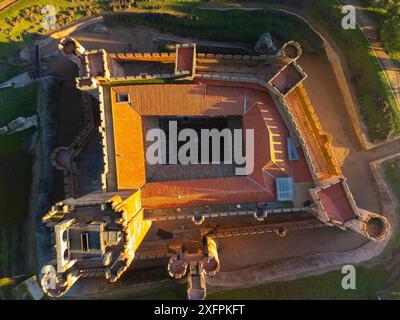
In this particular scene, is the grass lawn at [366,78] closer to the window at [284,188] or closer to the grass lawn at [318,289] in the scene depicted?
the window at [284,188]

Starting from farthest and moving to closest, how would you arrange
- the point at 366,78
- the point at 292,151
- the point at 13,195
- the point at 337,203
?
the point at 366,78, the point at 13,195, the point at 292,151, the point at 337,203

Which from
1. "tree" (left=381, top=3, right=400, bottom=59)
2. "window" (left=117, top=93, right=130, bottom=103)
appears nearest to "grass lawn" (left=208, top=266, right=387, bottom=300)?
"window" (left=117, top=93, right=130, bottom=103)

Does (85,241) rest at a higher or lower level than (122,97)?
lower

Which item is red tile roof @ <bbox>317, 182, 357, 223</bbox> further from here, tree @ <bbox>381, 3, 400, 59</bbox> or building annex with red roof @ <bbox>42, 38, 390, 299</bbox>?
tree @ <bbox>381, 3, 400, 59</bbox>

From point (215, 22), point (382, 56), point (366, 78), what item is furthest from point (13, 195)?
point (382, 56)

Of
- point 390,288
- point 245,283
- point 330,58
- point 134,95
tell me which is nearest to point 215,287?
point 245,283

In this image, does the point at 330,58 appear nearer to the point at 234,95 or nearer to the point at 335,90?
the point at 335,90

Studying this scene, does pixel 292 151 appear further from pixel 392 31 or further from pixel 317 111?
pixel 392 31

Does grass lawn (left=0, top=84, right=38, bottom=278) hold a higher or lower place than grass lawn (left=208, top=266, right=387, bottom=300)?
higher
